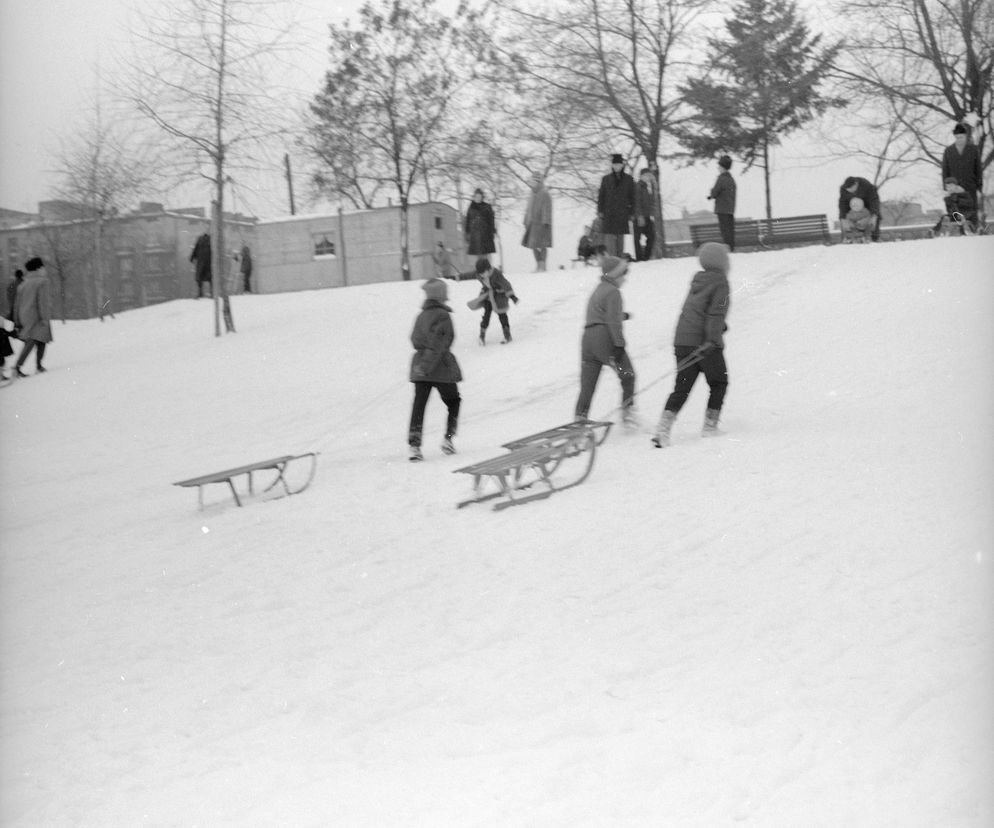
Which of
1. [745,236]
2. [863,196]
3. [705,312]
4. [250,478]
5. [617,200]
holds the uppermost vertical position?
[617,200]

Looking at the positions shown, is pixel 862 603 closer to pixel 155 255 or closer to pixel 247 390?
pixel 247 390

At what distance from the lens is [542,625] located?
552 centimetres

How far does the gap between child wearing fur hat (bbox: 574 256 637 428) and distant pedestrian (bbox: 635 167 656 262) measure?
1091 cm

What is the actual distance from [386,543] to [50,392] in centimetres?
1130

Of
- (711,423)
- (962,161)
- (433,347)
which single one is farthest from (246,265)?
(711,423)

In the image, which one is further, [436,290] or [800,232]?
[800,232]

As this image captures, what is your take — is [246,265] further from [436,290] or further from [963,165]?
[436,290]

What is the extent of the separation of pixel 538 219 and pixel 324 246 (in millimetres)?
11933

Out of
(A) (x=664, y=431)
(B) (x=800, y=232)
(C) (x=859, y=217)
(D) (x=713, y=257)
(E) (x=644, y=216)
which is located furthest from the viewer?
(B) (x=800, y=232)

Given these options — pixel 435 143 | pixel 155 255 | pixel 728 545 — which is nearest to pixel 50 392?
pixel 728 545

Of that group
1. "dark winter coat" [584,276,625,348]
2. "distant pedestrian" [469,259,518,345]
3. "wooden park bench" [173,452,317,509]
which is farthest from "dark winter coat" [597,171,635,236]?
"wooden park bench" [173,452,317,509]

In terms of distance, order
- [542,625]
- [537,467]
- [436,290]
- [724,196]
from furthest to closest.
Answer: [724,196], [436,290], [537,467], [542,625]

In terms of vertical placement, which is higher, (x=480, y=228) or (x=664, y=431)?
(x=480, y=228)

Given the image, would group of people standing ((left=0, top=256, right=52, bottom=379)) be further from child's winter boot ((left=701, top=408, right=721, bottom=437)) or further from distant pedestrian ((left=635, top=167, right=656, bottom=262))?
child's winter boot ((left=701, top=408, right=721, bottom=437))
